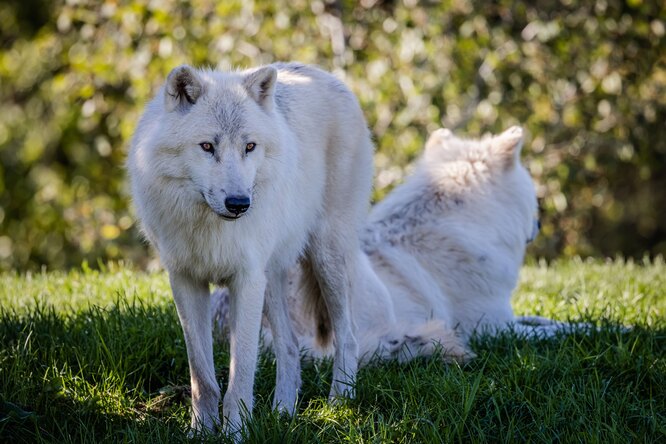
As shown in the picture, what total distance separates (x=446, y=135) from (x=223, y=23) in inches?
141

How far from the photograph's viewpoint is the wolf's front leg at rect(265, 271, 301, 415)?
153 inches

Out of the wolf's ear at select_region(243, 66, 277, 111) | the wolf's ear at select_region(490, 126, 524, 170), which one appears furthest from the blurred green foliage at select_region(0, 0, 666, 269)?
the wolf's ear at select_region(243, 66, 277, 111)

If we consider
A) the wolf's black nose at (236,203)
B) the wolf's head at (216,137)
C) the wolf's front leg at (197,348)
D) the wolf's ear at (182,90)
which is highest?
the wolf's ear at (182,90)

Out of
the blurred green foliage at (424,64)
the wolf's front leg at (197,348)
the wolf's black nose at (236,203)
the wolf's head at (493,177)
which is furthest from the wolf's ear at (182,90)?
the blurred green foliage at (424,64)

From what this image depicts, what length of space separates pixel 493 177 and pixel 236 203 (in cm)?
312

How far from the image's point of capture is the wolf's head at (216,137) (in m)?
3.21

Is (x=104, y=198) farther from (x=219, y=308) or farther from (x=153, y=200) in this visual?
(x=153, y=200)

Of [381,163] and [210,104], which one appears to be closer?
[210,104]

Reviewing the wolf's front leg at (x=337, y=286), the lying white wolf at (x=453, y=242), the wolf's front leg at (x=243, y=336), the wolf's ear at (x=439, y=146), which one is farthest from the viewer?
the wolf's ear at (x=439, y=146)

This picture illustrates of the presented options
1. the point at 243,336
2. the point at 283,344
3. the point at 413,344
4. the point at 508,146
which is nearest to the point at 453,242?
the point at 508,146

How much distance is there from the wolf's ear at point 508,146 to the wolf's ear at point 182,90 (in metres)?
2.92

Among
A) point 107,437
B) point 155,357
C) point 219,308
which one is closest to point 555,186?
point 219,308

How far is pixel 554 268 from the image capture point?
7332mm

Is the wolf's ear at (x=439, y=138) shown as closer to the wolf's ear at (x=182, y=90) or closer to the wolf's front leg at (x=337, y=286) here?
the wolf's front leg at (x=337, y=286)
